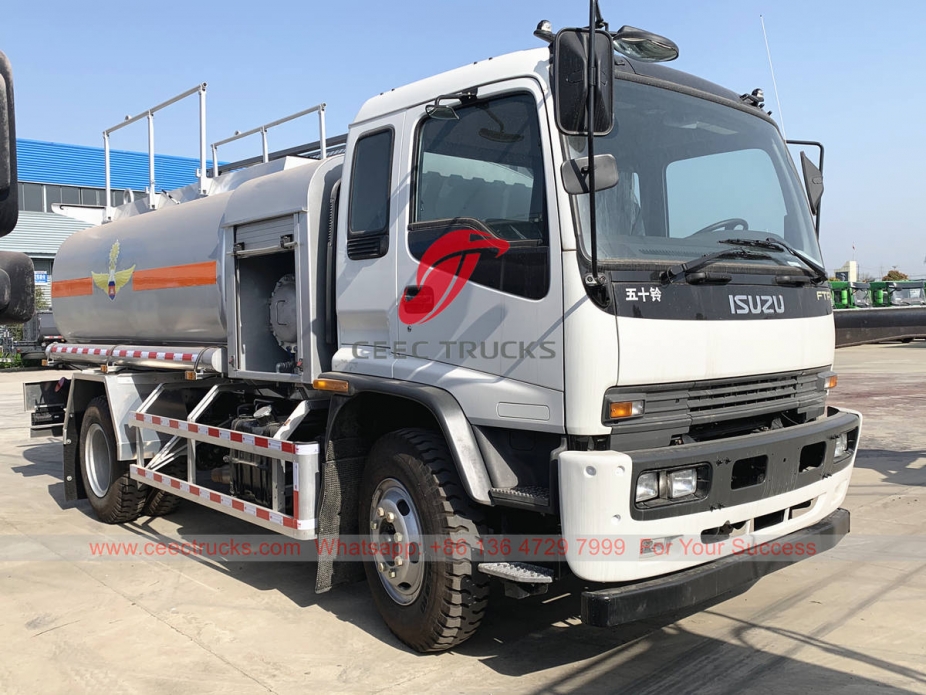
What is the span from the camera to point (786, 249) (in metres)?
4.33

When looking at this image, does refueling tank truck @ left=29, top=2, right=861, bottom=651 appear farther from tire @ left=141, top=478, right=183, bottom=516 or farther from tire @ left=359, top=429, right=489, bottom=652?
tire @ left=141, top=478, right=183, bottom=516

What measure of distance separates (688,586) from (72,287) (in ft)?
22.5

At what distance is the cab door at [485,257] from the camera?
3719 millimetres

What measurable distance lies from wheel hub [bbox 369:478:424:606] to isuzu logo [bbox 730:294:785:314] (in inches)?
72.9

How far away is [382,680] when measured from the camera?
3992 mm

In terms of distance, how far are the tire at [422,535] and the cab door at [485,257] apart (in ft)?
1.29

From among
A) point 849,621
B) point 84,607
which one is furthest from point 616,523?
point 84,607

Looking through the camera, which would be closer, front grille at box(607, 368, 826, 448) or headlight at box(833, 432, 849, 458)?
front grille at box(607, 368, 826, 448)

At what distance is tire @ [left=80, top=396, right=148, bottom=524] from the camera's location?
7141mm

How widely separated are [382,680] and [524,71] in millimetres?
2932

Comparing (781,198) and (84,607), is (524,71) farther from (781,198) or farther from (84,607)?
(84,607)

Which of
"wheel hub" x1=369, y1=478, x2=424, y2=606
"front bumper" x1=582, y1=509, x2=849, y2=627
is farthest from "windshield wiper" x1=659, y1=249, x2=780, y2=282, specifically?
"wheel hub" x1=369, y1=478, x2=424, y2=606

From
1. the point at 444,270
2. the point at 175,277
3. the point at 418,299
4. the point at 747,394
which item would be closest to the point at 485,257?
the point at 444,270

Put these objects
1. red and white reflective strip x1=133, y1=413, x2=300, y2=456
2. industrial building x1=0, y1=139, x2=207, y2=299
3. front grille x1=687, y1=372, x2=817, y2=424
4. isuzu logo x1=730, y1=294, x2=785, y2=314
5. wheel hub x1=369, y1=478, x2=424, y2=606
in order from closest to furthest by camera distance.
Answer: front grille x1=687, y1=372, x2=817, y2=424 < isuzu logo x1=730, y1=294, x2=785, y2=314 < wheel hub x1=369, y1=478, x2=424, y2=606 < red and white reflective strip x1=133, y1=413, x2=300, y2=456 < industrial building x1=0, y1=139, x2=207, y2=299
